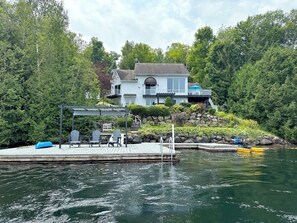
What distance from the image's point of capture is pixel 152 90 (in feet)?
113

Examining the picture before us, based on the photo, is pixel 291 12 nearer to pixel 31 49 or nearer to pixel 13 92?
pixel 31 49

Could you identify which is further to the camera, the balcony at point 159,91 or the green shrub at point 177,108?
the balcony at point 159,91

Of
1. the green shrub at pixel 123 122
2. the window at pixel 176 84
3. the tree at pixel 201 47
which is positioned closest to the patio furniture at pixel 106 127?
the green shrub at pixel 123 122

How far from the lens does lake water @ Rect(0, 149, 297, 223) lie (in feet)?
19.5

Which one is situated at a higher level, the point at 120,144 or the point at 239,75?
the point at 239,75

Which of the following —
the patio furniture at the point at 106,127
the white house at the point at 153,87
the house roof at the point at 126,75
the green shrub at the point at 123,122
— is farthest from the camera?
the house roof at the point at 126,75

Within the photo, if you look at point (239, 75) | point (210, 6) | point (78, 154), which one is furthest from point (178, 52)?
point (78, 154)

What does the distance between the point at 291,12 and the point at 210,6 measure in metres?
30.1

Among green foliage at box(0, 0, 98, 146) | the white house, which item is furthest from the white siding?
green foliage at box(0, 0, 98, 146)

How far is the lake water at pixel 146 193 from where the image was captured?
5.93m

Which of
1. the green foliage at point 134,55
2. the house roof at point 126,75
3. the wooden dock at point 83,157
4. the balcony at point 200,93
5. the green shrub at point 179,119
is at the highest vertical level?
the green foliage at point 134,55

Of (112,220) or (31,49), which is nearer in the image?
(112,220)

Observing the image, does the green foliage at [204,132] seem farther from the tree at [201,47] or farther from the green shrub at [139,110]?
the tree at [201,47]

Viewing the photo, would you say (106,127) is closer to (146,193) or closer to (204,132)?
(204,132)
